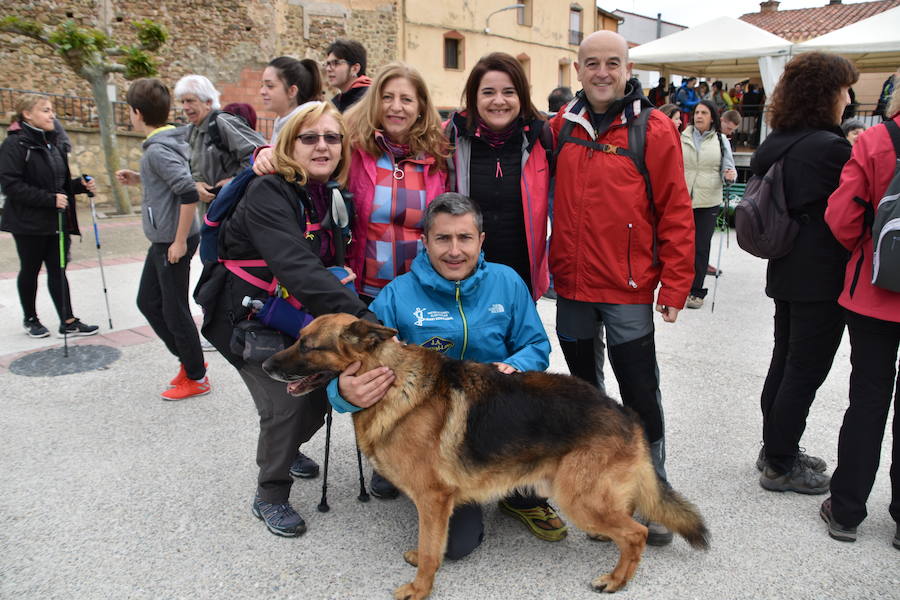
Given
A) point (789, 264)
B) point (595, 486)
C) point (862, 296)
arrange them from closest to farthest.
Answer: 1. point (595, 486)
2. point (862, 296)
3. point (789, 264)

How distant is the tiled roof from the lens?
86.0 feet

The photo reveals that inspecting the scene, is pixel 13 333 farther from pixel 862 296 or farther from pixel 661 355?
pixel 862 296

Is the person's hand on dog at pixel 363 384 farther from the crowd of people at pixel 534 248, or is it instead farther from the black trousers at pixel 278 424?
the black trousers at pixel 278 424

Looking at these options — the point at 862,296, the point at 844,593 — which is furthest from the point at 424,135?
the point at 844,593

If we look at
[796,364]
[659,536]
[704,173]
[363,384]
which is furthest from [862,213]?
[704,173]

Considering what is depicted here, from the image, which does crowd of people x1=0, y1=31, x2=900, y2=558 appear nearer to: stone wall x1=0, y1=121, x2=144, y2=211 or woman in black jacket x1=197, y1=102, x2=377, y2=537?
woman in black jacket x1=197, y1=102, x2=377, y2=537

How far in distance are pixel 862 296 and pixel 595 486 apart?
1.54 metres

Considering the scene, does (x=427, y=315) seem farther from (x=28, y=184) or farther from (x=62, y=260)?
(x=28, y=184)

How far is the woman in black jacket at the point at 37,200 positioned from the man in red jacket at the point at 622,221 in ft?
16.0

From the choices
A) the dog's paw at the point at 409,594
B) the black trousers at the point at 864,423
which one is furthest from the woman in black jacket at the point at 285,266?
the black trousers at the point at 864,423

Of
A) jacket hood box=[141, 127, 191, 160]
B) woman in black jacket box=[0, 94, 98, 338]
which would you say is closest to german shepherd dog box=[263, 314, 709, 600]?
jacket hood box=[141, 127, 191, 160]

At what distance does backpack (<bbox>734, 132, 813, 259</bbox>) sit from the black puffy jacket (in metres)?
5.86

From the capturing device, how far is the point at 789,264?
3123 mm

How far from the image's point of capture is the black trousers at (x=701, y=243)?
712 centimetres
